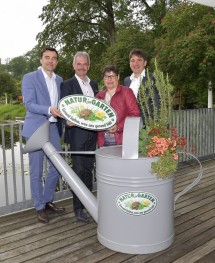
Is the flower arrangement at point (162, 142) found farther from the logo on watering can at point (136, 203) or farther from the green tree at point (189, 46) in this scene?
the green tree at point (189, 46)

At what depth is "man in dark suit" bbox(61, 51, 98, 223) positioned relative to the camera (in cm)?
311

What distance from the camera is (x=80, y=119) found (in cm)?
271

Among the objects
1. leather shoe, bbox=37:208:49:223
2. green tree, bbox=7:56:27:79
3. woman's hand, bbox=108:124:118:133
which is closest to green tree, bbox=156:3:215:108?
woman's hand, bbox=108:124:118:133

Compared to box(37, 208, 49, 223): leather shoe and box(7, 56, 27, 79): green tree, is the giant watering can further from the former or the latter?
box(7, 56, 27, 79): green tree

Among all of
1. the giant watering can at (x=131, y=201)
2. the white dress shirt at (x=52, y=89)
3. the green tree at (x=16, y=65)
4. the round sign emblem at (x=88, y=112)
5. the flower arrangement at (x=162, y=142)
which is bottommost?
the giant watering can at (x=131, y=201)

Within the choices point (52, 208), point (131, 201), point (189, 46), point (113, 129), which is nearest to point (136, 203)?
point (131, 201)

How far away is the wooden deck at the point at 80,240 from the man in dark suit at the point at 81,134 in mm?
285

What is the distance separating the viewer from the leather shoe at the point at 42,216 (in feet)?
10.9

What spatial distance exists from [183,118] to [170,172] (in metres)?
2.98

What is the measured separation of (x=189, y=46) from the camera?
23.8 feet

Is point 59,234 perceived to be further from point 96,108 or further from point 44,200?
point 96,108

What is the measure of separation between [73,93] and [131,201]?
3.59ft

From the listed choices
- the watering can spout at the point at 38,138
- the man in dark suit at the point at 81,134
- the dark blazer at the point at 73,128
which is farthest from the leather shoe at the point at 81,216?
the watering can spout at the point at 38,138

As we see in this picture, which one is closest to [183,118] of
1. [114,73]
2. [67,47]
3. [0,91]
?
[114,73]
